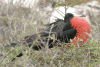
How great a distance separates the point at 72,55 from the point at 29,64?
36 centimetres

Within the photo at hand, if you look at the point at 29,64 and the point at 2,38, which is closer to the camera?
the point at 29,64

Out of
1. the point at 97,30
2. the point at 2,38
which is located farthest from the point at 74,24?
the point at 2,38

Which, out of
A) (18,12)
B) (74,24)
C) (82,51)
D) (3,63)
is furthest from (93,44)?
(18,12)

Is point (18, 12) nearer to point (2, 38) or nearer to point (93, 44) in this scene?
point (2, 38)


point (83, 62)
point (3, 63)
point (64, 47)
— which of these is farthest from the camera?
point (64, 47)

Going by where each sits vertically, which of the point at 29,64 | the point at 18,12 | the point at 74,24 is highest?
the point at 18,12

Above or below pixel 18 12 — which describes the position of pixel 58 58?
below

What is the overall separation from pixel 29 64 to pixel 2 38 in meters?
0.61

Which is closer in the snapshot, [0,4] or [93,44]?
[93,44]

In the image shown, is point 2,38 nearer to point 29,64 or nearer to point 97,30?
point 29,64

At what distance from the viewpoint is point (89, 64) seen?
934 millimetres

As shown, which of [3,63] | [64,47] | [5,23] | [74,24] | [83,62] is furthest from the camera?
[5,23]

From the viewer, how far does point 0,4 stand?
6.61ft

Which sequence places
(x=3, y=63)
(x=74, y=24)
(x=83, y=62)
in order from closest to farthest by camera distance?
(x=83, y=62) → (x=3, y=63) → (x=74, y=24)
